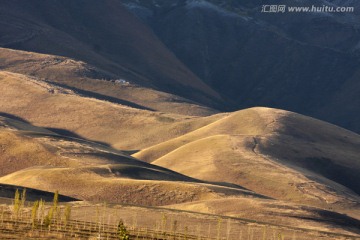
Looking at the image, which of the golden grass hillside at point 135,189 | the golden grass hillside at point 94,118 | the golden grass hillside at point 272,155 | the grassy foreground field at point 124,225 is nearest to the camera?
the grassy foreground field at point 124,225

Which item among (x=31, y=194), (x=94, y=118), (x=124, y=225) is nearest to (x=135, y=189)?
(x=31, y=194)

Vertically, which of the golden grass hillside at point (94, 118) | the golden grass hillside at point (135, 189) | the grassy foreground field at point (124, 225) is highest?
the golden grass hillside at point (94, 118)

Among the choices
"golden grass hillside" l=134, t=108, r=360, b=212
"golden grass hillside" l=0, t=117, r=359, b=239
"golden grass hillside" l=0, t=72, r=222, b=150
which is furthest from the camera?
"golden grass hillside" l=0, t=72, r=222, b=150

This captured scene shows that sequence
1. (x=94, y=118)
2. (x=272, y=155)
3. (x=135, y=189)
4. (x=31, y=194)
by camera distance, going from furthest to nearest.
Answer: (x=94, y=118)
(x=272, y=155)
(x=135, y=189)
(x=31, y=194)

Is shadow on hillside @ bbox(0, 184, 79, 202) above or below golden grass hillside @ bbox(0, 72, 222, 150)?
below

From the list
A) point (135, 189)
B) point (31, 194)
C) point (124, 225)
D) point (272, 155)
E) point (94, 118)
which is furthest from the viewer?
point (94, 118)

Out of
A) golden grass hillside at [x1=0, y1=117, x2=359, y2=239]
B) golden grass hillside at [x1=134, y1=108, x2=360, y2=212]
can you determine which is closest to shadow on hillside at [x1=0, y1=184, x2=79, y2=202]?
golden grass hillside at [x1=0, y1=117, x2=359, y2=239]

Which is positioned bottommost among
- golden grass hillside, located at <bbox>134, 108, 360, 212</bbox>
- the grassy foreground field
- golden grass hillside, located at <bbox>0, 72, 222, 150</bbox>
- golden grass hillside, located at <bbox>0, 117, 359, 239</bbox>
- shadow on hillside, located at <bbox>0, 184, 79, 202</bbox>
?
the grassy foreground field

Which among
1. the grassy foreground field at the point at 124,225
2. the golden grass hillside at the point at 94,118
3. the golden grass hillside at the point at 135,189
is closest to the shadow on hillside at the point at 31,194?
the golden grass hillside at the point at 135,189

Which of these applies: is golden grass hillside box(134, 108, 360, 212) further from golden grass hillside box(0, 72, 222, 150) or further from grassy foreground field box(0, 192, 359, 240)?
grassy foreground field box(0, 192, 359, 240)

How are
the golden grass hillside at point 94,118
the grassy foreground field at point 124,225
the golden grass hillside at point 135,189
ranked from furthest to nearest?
1. the golden grass hillside at point 94,118
2. the golden grass hillside at point 135,189
3. the grassy foreground field at point 124,225

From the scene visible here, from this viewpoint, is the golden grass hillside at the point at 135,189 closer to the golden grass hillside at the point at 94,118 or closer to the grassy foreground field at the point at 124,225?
the grassy foreground field at the point at 124,225

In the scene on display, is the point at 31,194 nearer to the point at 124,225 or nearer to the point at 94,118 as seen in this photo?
the point at 124,225

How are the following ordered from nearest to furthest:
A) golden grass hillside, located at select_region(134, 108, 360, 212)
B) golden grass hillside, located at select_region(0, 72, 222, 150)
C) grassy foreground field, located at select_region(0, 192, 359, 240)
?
grassy foreground field, located at select_region(0, 192, 359, 240) < golden grass hillside, located at select_region(134, 108, 360, 212) < golden grass hillside, located at select_region(0, 72, 222, 150)
